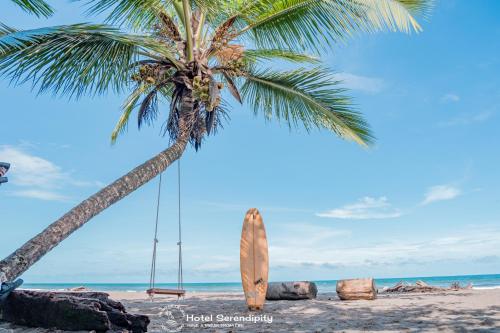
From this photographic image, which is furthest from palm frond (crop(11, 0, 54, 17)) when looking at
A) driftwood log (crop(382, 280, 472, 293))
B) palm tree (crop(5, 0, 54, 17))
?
driftwood log (crop(382, 280, 472, 293))

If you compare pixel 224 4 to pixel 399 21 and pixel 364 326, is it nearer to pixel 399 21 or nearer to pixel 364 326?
pixel 399 21

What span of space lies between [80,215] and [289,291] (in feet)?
16.7

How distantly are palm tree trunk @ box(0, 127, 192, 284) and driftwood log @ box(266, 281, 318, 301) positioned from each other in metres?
3.78

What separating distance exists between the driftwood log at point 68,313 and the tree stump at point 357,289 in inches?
198

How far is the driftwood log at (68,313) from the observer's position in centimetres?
420

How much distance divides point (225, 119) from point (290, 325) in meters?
3.67

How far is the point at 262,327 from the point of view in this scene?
5.16 meters

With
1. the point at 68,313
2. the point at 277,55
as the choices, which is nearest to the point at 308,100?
the point at 277,55

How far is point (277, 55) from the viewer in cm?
829

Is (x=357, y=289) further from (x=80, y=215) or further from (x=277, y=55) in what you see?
(x=80, y=215)

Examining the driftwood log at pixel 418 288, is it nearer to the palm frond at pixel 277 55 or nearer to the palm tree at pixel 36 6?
the palm frond at pixel 277 55

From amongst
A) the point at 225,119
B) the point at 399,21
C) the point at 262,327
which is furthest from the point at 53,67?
the point at 399,21

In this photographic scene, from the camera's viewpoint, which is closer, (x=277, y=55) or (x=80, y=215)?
(x=80, y=215)

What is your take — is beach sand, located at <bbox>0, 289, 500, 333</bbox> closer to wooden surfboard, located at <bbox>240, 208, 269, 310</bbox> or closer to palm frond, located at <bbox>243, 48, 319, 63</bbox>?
wooden surfboard, located at <bbox>240, 208, 269, 310</bbox>
